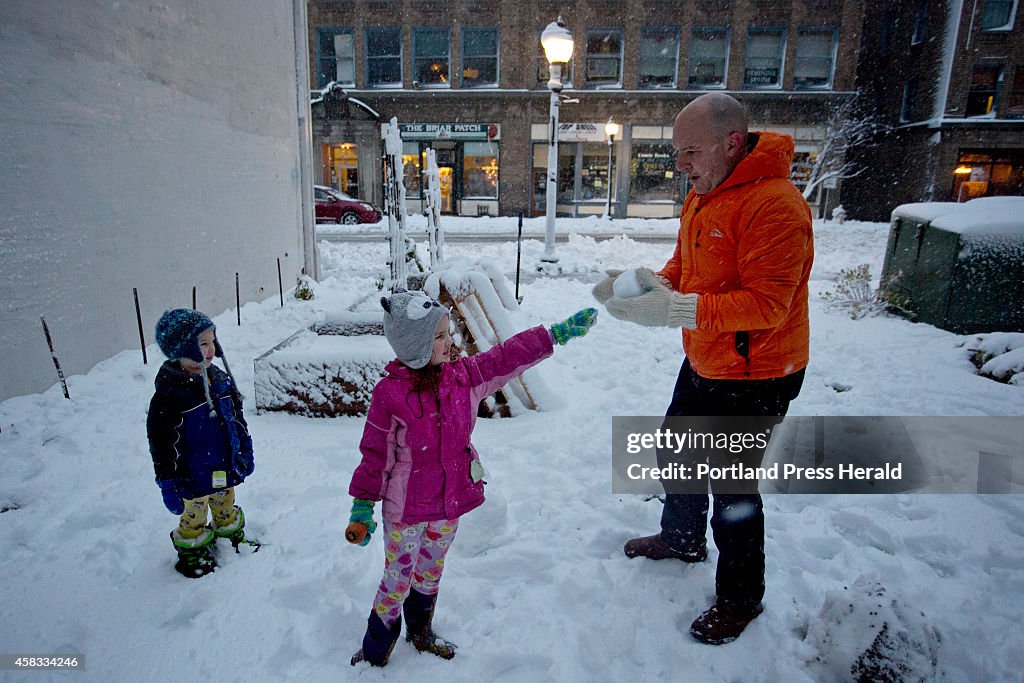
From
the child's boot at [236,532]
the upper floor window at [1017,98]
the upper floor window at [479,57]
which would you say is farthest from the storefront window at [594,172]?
the child's boot at [236,532]

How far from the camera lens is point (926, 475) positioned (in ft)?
12.1

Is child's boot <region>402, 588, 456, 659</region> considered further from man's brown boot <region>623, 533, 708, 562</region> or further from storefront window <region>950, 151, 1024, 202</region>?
storefront window <region>950, 151, 1024, 202</region>

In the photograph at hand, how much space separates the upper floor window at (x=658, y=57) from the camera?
26109 mm

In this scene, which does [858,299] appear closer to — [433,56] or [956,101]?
[433,56]

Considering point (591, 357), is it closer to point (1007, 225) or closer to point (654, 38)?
point (1007, 225)

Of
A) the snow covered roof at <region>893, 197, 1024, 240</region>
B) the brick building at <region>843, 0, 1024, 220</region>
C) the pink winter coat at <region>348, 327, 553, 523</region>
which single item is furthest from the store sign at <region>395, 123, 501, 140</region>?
the pink winter coat at <region>348, 327, 553, 523</region>

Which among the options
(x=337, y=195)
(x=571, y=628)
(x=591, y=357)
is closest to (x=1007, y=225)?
(x=591, y=357)

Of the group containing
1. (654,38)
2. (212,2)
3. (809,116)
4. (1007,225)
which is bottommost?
(1007,225)

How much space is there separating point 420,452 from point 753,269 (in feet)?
4.63

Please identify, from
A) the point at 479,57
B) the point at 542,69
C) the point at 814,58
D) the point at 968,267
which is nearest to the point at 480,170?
the point at 479,57

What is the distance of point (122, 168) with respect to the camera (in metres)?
5.64

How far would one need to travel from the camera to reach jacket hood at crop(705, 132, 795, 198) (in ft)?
7.23

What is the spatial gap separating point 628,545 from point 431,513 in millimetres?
1255

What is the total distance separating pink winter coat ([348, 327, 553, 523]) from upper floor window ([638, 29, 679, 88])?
27559 mm
